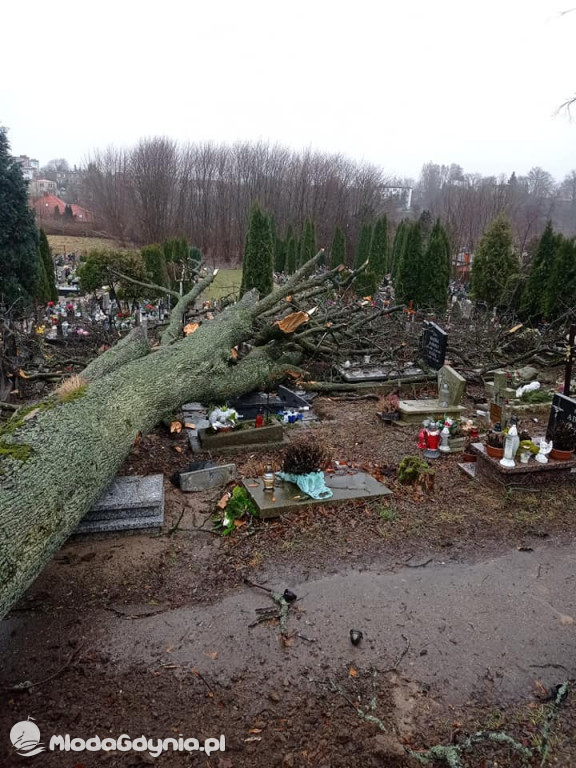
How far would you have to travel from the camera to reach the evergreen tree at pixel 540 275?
17.0 m

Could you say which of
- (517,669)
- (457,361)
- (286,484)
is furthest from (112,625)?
(457,361)

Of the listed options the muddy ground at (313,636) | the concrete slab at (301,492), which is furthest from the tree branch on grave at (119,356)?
the concrete slab at (301,492)

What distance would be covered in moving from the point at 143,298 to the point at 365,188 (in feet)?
100

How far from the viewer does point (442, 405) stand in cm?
820

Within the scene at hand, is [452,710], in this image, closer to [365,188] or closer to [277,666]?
[277,666]

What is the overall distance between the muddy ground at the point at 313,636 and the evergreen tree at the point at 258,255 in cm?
1808

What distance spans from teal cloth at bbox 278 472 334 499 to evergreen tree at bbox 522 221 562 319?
547 inches

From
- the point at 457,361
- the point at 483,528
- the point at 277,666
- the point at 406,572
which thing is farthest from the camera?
the point at 457,361

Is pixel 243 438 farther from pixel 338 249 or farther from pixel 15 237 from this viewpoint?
pixel 338 249

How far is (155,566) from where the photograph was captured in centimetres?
439

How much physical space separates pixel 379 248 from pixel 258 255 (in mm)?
9145

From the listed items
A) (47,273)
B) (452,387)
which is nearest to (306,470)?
(452,387)

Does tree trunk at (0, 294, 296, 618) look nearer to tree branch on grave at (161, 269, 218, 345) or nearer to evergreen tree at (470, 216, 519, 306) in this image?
tree branch on grave at (161, 269, 218, 345)

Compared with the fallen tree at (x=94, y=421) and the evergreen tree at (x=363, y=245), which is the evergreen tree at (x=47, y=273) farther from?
the evergreen tree at (x=363, y=245)
